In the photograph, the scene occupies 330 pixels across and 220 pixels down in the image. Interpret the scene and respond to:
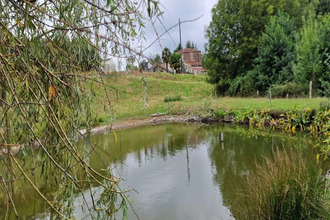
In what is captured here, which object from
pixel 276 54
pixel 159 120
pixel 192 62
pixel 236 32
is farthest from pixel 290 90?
pixel 192 62

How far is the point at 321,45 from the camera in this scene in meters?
10.5

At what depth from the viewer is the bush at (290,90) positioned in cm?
1248

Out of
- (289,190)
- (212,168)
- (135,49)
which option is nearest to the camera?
(135,49)

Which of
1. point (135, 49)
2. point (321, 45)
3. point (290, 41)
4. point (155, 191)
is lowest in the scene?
point (155, 191)

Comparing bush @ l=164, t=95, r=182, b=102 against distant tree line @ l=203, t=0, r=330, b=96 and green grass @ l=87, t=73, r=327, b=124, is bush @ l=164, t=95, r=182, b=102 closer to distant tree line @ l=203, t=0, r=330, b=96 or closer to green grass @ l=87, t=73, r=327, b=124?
green grass @ l=87, t=73, r=327, b=124

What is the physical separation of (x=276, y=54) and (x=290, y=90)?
9.34ft

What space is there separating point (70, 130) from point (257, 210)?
2006mm

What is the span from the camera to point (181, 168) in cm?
608

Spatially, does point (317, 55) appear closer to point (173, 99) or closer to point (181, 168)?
point (181, 168)

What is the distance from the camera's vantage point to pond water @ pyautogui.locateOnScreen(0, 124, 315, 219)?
13.0 feet

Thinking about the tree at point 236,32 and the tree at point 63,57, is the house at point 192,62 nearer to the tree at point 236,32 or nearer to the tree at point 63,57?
the tree at point 236,32

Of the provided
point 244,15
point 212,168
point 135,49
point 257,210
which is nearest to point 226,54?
point 244,15

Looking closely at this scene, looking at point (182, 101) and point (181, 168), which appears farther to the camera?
point (182, 101)

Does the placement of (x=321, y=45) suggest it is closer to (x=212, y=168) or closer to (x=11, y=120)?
(x=212, y=168)
